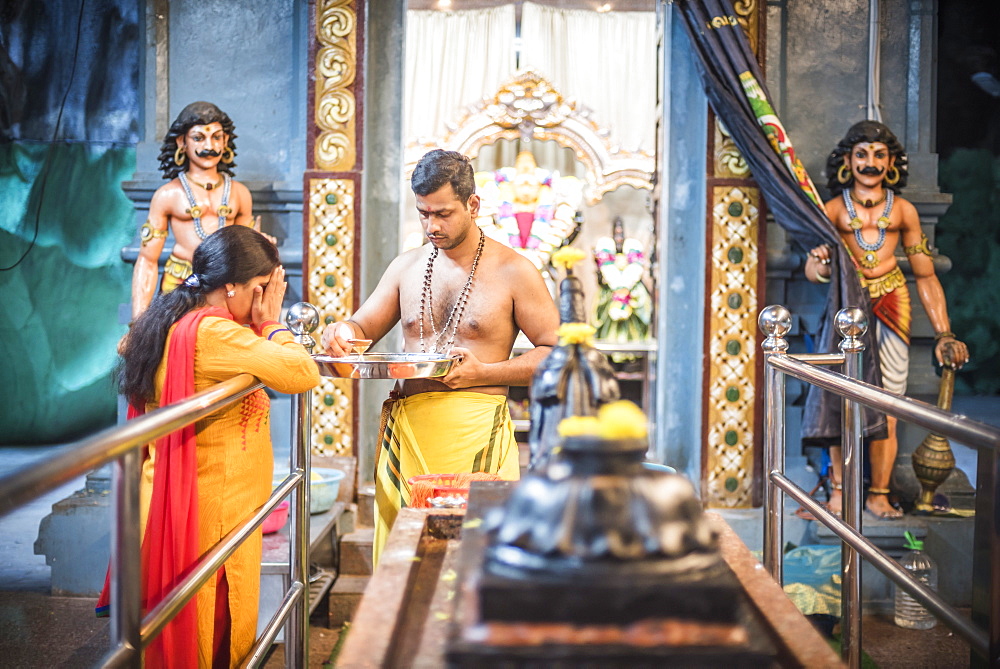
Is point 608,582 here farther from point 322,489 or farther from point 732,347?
point 732,347

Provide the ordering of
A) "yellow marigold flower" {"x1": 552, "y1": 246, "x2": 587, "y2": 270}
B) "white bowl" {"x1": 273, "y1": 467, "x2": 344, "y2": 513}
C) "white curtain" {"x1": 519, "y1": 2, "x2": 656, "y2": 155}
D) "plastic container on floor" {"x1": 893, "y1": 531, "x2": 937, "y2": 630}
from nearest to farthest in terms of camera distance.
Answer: "yellow marigold flower" {"x1": 552, "y1": 246, "x2": 587, "y2": 270} → "plastic container on floor" {"x1": 893, "y1": 531, "x2": 937, "y2": 630} → "white bowl" {"x1": 273, "y1": 467, "x2": 344, "y2": 513} → "white curtain" {"x1": 519, "y1": 2, "x2": 656, "y2": 155}

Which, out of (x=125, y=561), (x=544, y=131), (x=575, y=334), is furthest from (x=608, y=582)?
(x=544, y=131)

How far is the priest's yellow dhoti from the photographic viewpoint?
3.12 m

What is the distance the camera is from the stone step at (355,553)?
4.64 m

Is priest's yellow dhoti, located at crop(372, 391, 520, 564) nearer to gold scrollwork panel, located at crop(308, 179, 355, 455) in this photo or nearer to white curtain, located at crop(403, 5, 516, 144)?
gold scrollwork panel, located at crop(308, 179, 355, 455)

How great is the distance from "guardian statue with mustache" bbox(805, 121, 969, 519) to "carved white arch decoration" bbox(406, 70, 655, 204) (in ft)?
6.52

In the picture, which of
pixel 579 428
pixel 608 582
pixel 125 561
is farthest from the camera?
pixel 125 561

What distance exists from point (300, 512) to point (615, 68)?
5.34 metres

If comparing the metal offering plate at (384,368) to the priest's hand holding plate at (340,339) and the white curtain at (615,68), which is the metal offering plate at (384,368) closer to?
the priest's hand holding plate at (340,339)

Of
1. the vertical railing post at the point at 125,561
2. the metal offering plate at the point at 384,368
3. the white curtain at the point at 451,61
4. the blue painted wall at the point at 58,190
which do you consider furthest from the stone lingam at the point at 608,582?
the blue painted wall at the point at 58,190

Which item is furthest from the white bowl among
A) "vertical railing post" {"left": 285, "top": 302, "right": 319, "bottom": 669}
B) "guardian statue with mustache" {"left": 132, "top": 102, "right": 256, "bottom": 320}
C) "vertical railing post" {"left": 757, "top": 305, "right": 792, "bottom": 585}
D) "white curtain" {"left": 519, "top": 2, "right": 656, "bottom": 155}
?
"white curtain" {"left": 519, "top": 2, "right": 656, "bottom": 155}

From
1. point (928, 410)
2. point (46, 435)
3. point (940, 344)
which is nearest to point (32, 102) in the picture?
point (46, 435)

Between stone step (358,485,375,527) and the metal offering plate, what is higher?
the metal offering plate

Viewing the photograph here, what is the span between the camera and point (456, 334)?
3240 millimetres
